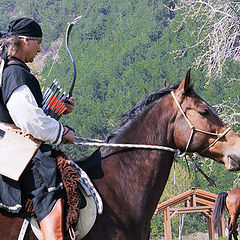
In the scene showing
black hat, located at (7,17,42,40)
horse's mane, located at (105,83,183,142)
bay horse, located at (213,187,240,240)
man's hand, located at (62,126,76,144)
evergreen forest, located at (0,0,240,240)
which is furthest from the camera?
evergreen forest, located at (0,0,240,240)

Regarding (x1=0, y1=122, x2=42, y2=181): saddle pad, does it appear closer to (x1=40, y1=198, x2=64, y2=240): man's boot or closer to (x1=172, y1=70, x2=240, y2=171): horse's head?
(x1=40, y1=198, x2=64, y2=240): man's boot

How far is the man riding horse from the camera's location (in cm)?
388

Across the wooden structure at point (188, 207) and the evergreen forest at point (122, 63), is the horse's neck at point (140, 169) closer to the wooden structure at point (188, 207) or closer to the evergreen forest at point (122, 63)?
the wooden structure at point (188, 207)

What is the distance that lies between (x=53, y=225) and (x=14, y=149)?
2.16 feet

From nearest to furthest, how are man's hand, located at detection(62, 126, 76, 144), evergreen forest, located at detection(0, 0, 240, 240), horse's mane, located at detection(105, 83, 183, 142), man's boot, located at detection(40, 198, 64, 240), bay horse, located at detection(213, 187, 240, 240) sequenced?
man's boot, located at detection(40, 198, 64, 240) < man's hand, located at detection(62, 126, 76, 144) < horse's mane, located at detection(105, 83, 183, 142) < bay horse, located at detection(213, 187, 240, 240) < evergreen forest, located at detection(0, 0, 240, 240)

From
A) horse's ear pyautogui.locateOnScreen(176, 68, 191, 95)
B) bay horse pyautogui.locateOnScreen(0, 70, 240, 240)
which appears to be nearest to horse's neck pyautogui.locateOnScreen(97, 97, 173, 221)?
Result: bay horse pyautogui.locateOnScreen(0, 70, 240, 240)

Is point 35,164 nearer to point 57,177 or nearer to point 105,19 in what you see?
point 57,177

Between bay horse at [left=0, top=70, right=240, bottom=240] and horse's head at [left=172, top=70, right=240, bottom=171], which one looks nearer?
bay horse at [left=0, top=70, right=240, bottom=240]

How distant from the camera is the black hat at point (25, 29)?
14.0ft

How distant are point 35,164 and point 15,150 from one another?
19 centimetres

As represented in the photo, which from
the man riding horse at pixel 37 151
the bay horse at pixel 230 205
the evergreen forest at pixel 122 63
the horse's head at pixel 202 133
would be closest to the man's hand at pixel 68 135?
the man riding horse at pixel 37 151

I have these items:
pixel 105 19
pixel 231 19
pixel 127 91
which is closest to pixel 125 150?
pixel 231 19

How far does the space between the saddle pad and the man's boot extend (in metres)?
0.38

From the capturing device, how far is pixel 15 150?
399 centimetres
